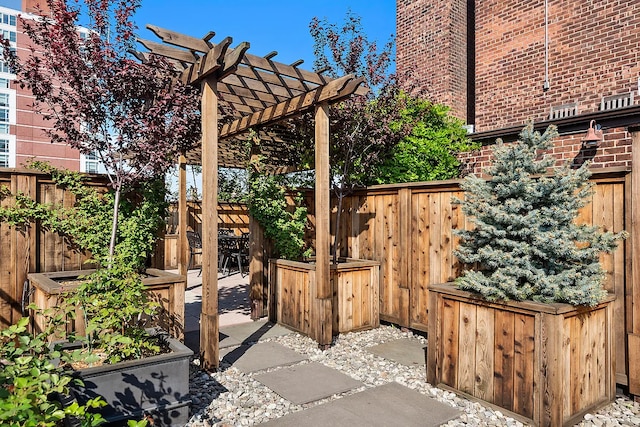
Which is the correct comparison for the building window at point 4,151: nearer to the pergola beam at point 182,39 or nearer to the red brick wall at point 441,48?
the red brick wall at point 441,48

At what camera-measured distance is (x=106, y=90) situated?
13.0 ft

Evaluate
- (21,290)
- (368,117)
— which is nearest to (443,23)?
(368,117)

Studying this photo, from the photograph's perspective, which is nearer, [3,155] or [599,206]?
[599,206]

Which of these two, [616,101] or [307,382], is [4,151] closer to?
[307,382]

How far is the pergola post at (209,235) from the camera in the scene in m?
3.78

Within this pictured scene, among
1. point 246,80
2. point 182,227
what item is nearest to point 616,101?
point 246,80

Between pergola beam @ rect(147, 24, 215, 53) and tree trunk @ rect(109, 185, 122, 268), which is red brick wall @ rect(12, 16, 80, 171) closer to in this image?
tree trunk @ rect(109, 185, 122, 268)

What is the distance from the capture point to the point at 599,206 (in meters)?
3.38

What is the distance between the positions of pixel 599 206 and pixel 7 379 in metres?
3.91

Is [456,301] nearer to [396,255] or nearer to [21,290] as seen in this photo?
[396,255]

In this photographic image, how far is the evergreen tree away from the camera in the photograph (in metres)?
2.92

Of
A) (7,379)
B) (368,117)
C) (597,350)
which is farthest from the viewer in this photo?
(368,117)

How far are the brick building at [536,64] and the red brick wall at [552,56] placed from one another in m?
0.01

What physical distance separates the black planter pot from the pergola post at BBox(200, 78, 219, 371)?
2.90 ft
